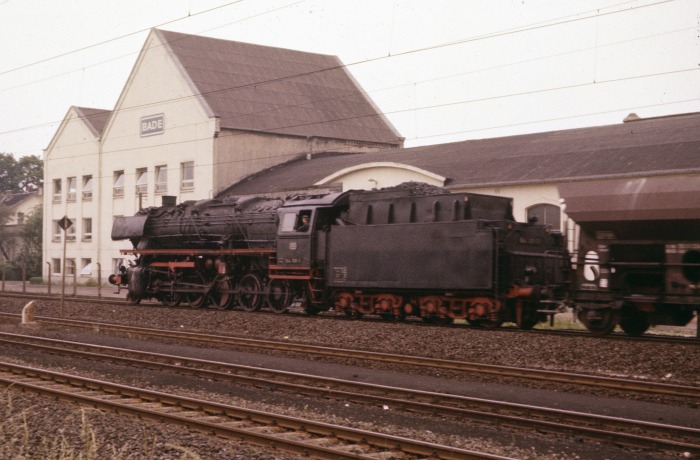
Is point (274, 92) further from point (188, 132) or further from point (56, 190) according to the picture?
point (56, 190)

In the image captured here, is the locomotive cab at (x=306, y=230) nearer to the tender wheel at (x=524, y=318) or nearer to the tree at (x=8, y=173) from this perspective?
the tender wheel at (x=524, y=318)

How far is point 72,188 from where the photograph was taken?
52438mm

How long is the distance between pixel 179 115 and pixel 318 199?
23.8 meters

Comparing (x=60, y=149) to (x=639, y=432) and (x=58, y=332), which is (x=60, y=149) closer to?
(x=58, y=332)

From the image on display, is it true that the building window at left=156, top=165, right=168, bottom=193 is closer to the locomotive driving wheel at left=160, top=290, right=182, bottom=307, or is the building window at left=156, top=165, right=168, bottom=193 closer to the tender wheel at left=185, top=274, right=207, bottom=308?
the locomotive driving wheel at left=160, top=290, right=182, bottom=307

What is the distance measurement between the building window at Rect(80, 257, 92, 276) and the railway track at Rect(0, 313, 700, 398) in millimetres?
29349

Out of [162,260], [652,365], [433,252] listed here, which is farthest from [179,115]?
[652,365]

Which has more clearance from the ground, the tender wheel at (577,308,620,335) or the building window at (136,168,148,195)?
the building window at (136,168,148,195)

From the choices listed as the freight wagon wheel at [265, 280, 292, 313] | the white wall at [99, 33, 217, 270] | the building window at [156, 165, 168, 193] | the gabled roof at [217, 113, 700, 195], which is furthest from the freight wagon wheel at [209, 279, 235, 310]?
the building window at [156, 165, 168, 193]

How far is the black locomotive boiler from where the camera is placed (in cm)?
1789

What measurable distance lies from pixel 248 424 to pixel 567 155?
819 inches

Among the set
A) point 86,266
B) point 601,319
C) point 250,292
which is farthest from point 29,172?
point 601,319

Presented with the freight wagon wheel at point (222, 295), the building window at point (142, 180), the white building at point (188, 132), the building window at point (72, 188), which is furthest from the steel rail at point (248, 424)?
the building window at point (72, 188)

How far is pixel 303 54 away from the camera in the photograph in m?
53.8
